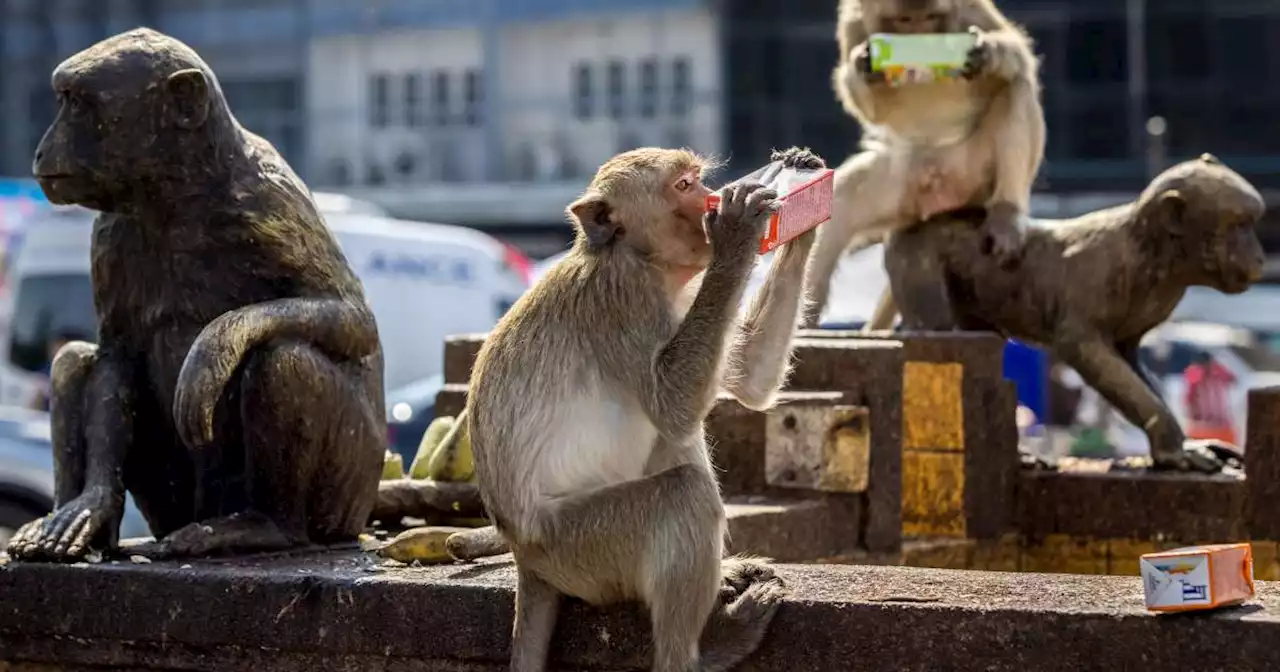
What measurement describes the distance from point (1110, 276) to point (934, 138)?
0.99 metres

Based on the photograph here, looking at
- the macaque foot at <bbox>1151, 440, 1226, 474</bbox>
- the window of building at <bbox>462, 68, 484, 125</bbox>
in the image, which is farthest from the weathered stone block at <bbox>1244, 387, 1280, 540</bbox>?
the window of building at <bbox>462, 68, 484, 125</bbox>

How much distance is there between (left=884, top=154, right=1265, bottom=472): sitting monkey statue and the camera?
7.66 m

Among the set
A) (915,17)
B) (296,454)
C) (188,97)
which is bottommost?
(296,454)

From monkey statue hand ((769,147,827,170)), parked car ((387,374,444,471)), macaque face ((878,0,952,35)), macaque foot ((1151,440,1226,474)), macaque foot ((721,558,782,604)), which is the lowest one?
parked car ((387,374,444,471))

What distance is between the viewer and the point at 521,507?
14.2 ft

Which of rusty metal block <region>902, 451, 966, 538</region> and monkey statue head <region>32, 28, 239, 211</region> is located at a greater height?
monkey statue head <region>32, 28, 239, 211</region>

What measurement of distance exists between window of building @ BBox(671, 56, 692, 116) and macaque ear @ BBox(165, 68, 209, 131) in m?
29.6

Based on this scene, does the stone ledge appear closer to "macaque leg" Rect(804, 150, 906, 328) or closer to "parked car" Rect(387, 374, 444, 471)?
"macaque leg" Rect(804, 150, 906, 328)

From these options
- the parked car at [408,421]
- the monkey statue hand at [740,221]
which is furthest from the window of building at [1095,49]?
the monkey statue hand at [740,221]

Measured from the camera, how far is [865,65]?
7.97m

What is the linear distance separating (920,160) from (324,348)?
353 centimetres

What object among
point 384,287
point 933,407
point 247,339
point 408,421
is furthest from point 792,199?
point 384,287

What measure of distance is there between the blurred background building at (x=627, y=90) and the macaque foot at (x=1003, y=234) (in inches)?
954

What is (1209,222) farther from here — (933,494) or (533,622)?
(533,622)
